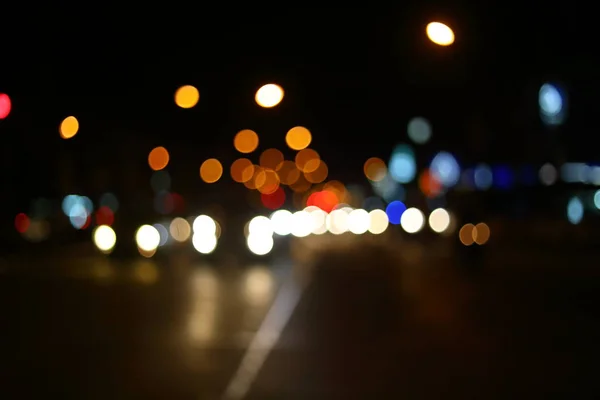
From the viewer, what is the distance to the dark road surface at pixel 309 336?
10586 mm

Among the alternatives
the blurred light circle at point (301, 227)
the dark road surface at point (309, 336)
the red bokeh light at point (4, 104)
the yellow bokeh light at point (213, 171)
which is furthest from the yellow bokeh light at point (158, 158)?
the red bokeh light at point (4, 104)

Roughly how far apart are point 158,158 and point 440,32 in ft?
134

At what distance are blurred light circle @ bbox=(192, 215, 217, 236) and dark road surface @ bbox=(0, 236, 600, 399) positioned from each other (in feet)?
21.3

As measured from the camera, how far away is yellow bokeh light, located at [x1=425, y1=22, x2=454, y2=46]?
51.5 ft

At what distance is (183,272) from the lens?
2645 cm

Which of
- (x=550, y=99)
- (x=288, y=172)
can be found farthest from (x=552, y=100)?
(x=288, y=172)

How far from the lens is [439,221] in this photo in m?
55.3

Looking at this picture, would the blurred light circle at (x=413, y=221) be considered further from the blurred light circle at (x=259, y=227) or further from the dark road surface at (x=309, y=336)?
the dark road surface at (x=309, y=336)

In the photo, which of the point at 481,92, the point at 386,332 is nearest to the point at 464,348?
the point at 386,332

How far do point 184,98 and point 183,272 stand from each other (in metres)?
5.66

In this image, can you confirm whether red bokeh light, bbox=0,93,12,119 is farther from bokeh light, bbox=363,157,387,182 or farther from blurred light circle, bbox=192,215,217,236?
bokeh light, bbox=363,157,387,182

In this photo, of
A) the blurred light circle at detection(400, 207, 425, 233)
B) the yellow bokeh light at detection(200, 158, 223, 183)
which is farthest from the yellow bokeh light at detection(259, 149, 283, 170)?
the blurred light circle at detection(400, 207, 425, 233)

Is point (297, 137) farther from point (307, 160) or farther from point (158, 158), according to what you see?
point (307, 160)

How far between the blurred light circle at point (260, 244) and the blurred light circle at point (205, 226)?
5.13 feet
